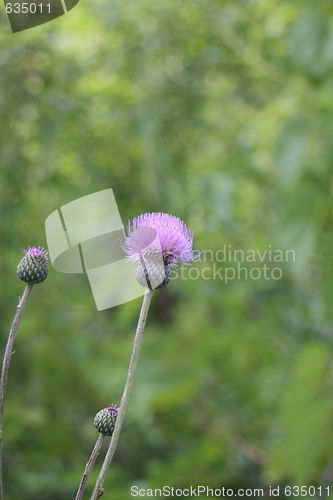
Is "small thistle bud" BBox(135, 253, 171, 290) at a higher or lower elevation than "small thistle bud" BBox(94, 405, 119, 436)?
higher

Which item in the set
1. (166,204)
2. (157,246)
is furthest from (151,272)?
(166,204)

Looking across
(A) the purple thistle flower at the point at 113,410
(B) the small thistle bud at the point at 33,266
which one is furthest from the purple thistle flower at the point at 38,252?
(A) the purple thistle flower at the point at 113,410

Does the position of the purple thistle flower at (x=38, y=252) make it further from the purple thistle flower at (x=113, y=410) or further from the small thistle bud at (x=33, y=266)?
the purple thistle flower at (x=113, y=410)

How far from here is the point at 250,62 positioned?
1843 mm

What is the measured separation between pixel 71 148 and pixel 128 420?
1.01 m

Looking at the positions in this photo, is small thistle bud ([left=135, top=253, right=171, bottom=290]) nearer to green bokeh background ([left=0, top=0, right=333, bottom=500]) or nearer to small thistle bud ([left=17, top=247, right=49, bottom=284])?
small thistle bud ([left=17, top=247, right=49, bottom=284])

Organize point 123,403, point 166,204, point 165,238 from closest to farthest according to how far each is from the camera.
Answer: point 123,403
point 165,238
point 166,204

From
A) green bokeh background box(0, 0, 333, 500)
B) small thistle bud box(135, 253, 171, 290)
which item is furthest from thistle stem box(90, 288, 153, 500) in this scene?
green bokeh background box(0, 0, 333, 500)

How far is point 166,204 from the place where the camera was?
5.93ft

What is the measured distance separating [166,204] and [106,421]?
1519 mm

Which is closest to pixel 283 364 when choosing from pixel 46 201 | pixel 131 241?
pixel 46 201

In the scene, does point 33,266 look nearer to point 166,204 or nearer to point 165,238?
point 165,238

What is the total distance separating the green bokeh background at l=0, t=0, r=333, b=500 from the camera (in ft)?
5.38

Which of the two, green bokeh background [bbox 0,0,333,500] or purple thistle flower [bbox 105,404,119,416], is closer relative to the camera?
purple thistle flower [bbox 105,404,119,416]
